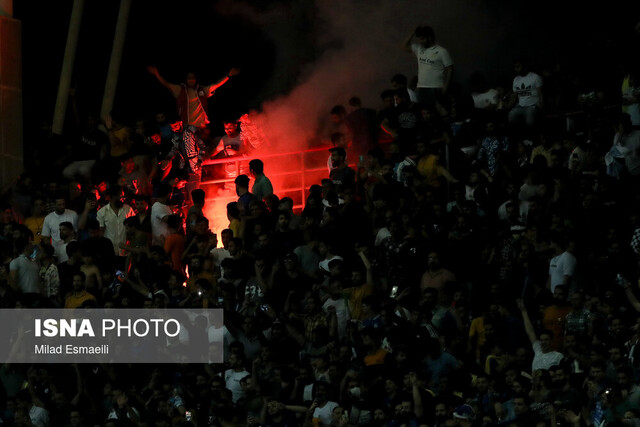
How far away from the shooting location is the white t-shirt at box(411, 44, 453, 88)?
21.4m

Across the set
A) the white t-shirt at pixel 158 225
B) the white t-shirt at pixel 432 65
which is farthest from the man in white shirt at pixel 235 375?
the white t-shirt at pixel 432 65

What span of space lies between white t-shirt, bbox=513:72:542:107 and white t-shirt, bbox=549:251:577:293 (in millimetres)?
3287

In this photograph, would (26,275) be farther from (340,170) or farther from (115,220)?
(340,170)

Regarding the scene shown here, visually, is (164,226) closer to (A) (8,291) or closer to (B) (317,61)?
(A) (8,291)

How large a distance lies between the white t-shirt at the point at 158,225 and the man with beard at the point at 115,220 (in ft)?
1.28

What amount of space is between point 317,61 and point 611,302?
8.94 m

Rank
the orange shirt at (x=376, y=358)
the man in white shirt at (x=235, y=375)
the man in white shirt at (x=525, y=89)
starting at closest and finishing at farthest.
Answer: the orange shirt at (x=376, y=358)
the man in white shirt at (x=235, y=375)
the man in white shirt at (x=525, y=89)

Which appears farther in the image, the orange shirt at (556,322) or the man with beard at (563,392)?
the orange shirt at (556,322)

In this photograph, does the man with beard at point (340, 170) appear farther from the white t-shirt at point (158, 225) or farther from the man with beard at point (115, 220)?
the man with beard at point (115, 220)

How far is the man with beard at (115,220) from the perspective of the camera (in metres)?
21.5

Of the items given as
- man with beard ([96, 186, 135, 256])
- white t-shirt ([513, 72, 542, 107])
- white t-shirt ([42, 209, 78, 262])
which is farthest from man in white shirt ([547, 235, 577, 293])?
white t-shirt ([42, 209, 78, 262])

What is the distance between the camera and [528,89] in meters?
21.0

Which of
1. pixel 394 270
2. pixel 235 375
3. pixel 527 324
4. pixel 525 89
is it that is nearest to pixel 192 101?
pixel 525 89

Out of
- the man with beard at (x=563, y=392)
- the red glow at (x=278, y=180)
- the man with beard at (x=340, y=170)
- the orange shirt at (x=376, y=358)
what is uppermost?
the red glow at (x=278, y=180)
